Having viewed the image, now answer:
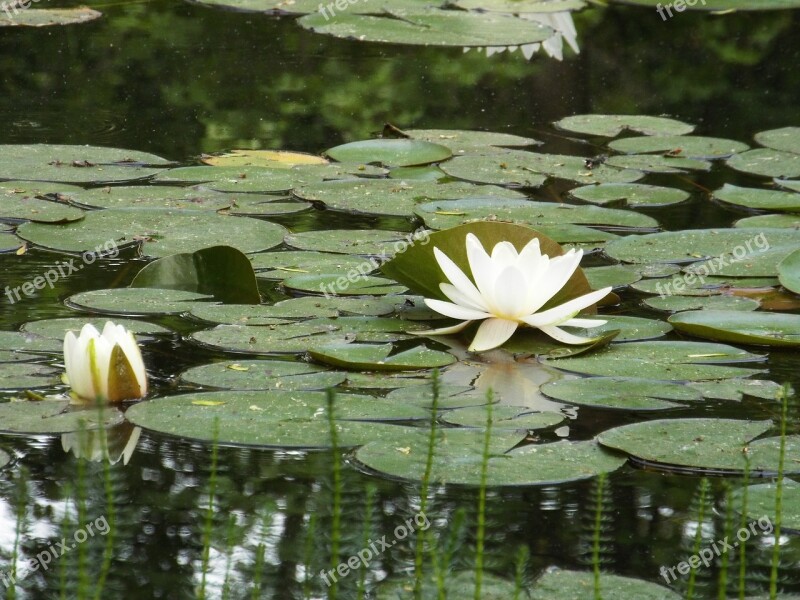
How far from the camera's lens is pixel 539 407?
8.68 ft

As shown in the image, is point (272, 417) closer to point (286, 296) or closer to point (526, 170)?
point (286, 296)

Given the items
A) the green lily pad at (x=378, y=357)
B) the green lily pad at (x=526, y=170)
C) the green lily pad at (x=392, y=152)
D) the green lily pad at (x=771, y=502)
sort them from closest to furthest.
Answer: the green lily pad at (x=771, y=502) → the green lily pad at (x=378, y=357) → the green lily pad at (x=526, y=170) → the green lily pad at (x=392, y=152)

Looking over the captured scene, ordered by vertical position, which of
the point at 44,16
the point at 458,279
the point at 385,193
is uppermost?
the point at 44,16

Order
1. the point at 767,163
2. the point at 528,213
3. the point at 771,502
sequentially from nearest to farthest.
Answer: the point at 771,502, the point at 528,213, the point at 767,163

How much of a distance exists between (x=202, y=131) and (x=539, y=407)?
9.04 ft

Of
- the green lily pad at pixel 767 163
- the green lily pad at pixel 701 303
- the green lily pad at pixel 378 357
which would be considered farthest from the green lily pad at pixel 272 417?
the green lily pad at pixel 767 163

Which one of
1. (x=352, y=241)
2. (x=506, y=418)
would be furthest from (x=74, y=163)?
(x=506, y=418)

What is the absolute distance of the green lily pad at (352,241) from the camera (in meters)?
3.66

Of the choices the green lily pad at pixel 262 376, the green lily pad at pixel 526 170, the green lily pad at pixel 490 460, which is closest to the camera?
A: the green lily pad at pixel 490 460

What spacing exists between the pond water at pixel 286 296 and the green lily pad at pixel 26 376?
0.06 feet

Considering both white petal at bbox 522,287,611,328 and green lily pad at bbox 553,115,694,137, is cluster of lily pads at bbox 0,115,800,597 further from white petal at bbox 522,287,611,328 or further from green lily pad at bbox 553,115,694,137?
green lily pad at bbox 553,115,694,137

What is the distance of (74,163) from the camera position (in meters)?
4.39

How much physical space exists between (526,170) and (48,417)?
8.20 ft

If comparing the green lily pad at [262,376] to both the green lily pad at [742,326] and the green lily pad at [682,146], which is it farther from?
the green lily pad at [682,146]
